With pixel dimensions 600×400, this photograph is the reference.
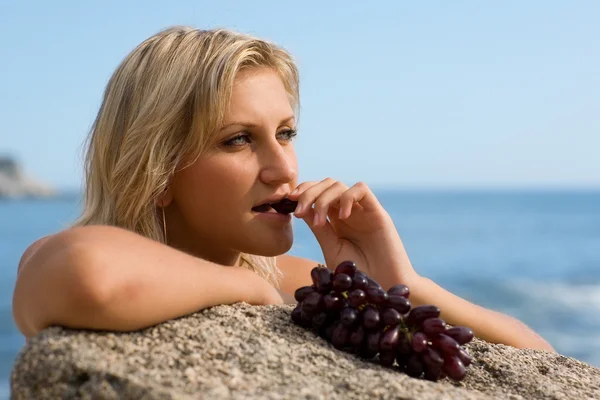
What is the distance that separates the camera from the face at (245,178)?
3.05 meters

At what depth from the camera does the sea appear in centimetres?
1559

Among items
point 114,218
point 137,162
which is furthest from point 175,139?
point 114,218

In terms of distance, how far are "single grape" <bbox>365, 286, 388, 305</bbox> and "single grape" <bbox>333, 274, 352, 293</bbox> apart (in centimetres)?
7

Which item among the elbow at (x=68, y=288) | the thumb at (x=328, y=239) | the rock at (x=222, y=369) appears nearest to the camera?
the rock at (x=222, y=369)

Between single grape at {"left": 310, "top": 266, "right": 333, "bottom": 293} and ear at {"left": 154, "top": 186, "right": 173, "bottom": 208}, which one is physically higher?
ear at {"left": 154, "top": 186, "right": 173, "bottom": 208}

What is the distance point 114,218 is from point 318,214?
3.13 feet

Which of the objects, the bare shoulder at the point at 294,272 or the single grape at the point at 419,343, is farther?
the bare shoulder at the point at 294,272

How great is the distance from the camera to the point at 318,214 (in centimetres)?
296

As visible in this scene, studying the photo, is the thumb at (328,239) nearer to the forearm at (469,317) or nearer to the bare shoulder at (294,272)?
the forearm at (469,317)

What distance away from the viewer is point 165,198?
3.25m

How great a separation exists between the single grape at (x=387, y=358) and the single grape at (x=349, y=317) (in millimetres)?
118

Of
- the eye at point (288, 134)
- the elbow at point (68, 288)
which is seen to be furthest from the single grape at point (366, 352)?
the eye at point (288, 134)

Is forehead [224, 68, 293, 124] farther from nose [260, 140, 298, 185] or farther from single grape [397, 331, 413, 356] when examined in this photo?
single grape [397, 331, 413, 356]

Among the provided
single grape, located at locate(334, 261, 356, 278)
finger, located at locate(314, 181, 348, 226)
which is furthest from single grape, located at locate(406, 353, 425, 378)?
finger, located at locate(314, 181, 348, 226)
